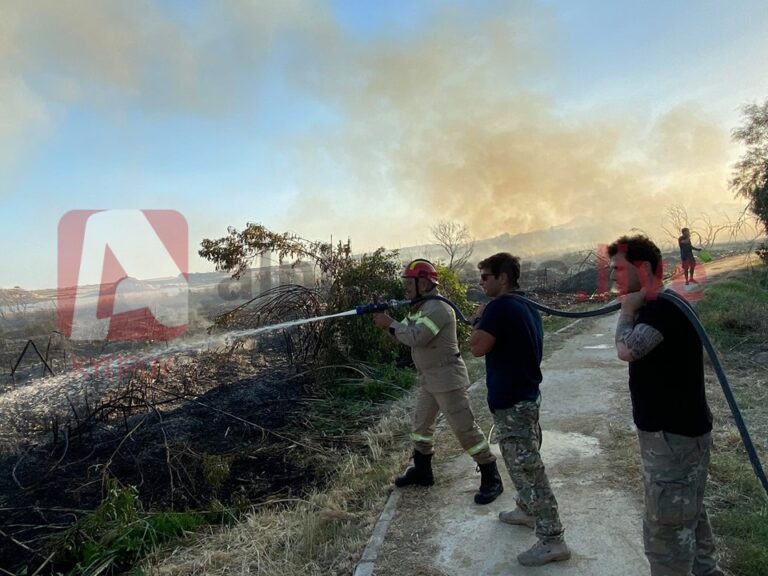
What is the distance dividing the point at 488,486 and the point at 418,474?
0.62 m

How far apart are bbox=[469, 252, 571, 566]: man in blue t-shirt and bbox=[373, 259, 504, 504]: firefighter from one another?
669 mm

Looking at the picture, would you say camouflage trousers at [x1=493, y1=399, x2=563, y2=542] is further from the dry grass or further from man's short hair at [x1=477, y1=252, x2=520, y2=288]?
the dry grass

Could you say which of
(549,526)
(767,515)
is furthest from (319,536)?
(767,515)

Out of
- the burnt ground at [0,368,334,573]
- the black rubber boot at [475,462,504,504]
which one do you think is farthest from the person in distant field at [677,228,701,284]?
the black rubber boot at [475,462,504,504]

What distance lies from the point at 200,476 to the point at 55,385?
411 centimetres

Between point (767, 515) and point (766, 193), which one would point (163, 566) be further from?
point (766, 193)

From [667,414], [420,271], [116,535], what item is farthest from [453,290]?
[667,414]

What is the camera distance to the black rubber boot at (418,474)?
13.7 feet

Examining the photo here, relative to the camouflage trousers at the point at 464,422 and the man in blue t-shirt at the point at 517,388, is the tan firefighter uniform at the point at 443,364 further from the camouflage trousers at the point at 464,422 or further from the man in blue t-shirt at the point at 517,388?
the man in blue t-shirt at the point at 517,388

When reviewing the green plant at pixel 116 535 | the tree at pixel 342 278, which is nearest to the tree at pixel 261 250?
the tree at pixel 342 278

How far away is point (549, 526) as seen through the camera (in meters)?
2.96

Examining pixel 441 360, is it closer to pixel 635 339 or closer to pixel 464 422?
pixel 464 422

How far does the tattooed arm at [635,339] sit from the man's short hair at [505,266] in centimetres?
78

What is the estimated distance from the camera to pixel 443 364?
3.76 m
